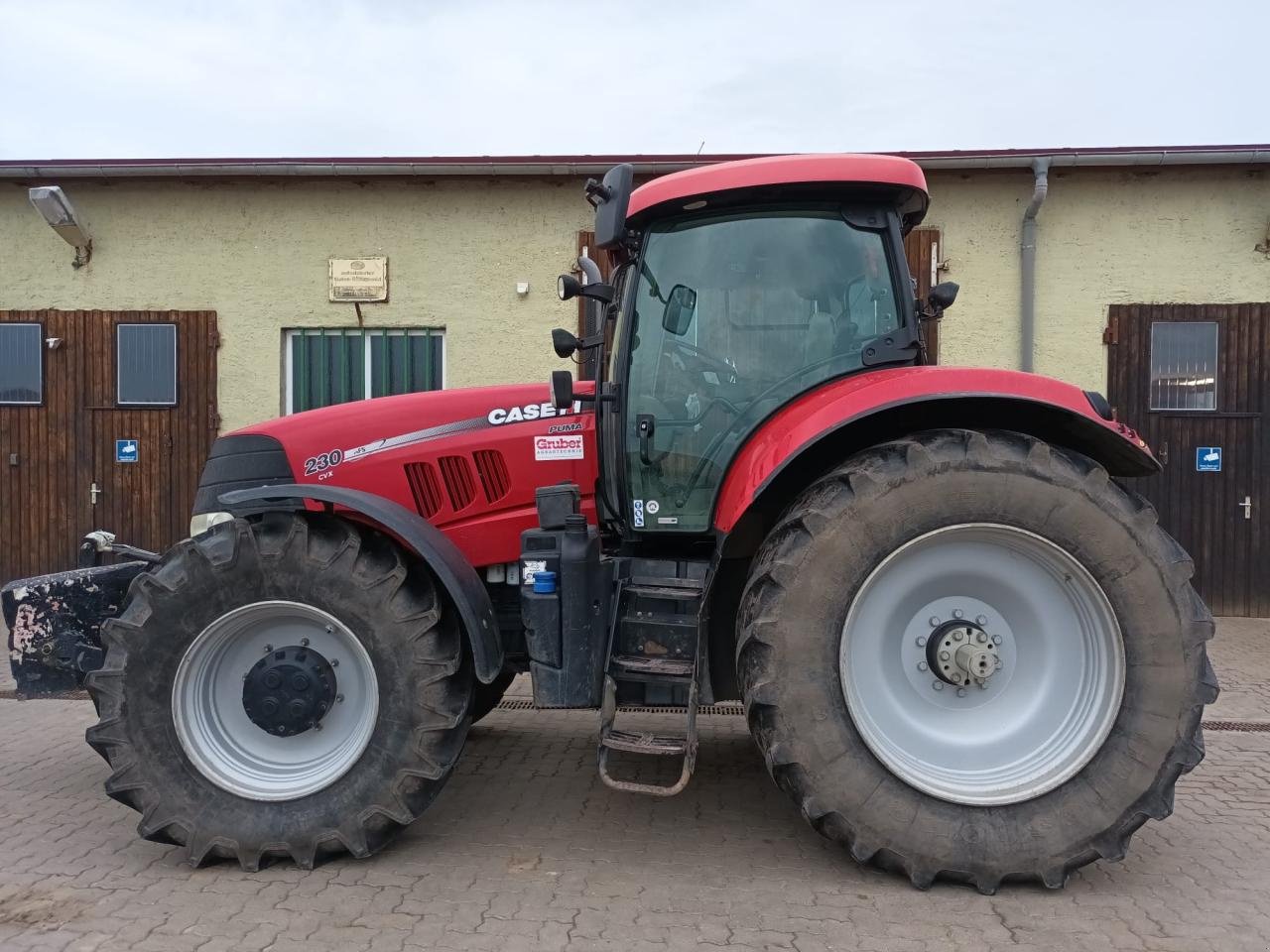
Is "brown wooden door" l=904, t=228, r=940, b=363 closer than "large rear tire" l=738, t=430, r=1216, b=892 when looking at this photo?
No

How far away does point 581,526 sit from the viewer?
3145mm

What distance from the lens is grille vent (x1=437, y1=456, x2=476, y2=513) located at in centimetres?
347

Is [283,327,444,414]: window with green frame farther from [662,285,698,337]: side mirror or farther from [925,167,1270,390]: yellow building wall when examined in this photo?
[662,285,698,337]: side mirror

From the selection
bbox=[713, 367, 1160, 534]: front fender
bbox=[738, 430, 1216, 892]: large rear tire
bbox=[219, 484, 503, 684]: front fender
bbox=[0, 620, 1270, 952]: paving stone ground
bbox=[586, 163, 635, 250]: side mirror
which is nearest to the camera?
bbox=[0, 620, 1270, 952]: paving stone ground

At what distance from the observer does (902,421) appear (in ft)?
10.00

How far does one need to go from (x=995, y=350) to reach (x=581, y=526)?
237 inches

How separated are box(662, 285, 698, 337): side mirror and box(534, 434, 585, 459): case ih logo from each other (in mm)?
584

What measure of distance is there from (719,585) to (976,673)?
89 centimetres

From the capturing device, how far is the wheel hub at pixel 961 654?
9.50ft

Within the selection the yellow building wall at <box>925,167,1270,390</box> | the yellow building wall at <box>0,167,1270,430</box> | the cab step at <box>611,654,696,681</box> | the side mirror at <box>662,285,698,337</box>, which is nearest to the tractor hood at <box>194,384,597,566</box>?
the side mirror at <box>662,285,698,337</box>

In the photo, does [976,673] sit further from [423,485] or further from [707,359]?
[423,485]

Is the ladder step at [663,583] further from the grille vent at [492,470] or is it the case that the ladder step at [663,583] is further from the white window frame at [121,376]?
the white window frame at [121,376]

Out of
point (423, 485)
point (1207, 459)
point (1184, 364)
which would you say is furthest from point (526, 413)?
point (1207, 459)

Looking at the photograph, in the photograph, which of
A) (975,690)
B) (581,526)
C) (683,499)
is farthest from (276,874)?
(975,690)
